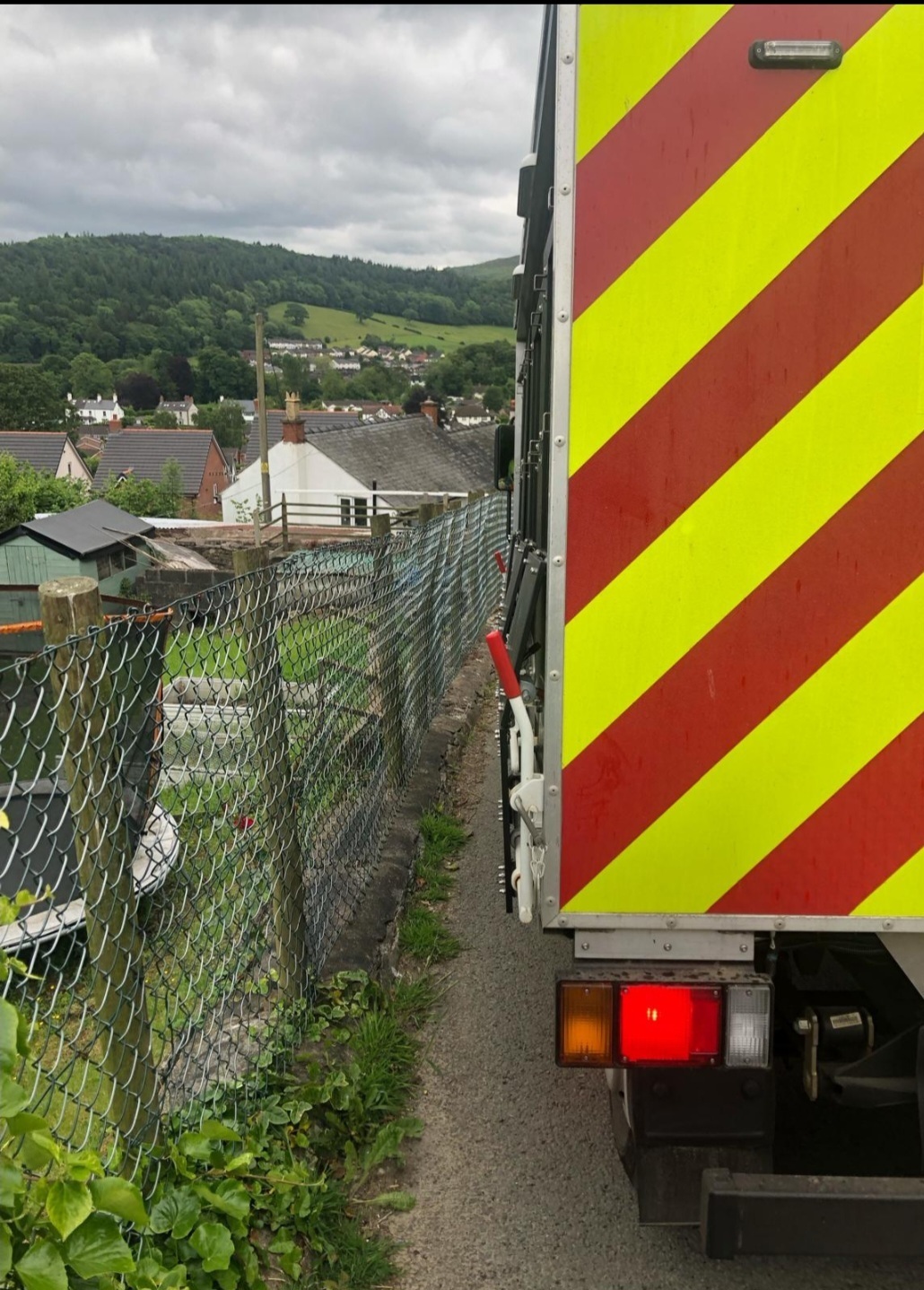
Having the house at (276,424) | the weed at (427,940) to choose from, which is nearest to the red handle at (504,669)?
the weed at (427,940)

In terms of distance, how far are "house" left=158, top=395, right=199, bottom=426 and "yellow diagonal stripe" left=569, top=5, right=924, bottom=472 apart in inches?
4303

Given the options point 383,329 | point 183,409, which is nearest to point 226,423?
point 183,409

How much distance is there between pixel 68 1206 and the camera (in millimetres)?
1503

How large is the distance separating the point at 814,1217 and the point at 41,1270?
149 cm

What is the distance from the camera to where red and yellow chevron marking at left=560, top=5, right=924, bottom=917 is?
180cm

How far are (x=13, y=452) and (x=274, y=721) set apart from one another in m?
75.8

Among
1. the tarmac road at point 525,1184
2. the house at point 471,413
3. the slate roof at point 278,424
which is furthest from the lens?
the house at point 471,413

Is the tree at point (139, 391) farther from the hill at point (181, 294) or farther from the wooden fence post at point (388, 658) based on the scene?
the wooden fence post at point (388, 658)

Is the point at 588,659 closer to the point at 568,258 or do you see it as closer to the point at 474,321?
the point at 568,258

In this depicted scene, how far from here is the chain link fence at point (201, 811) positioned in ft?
6.46

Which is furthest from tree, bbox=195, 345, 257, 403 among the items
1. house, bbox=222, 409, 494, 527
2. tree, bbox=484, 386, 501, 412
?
house, bbox=222, 409, 494, 527

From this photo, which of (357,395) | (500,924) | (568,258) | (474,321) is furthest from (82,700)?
(474,321)

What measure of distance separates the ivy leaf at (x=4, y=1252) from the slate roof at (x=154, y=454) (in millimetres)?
64017

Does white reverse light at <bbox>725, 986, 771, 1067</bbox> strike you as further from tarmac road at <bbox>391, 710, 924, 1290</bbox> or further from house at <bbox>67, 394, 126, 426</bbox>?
house at <bbox>67, 394, 126, 426</bbox>
